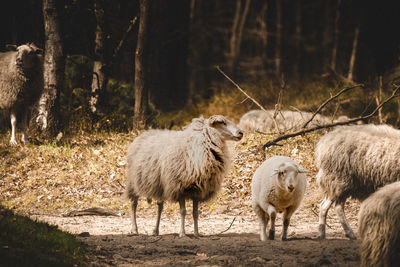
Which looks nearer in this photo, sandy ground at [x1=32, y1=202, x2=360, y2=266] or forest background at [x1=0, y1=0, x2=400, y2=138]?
sandy ground at [x1=32, y1=202, x2=360, y2=266]

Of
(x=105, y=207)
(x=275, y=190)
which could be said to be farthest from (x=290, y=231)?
(x=105, y=207)

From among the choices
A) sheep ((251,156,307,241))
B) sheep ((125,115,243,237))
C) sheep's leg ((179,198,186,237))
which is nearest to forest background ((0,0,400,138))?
sheep ((125,115,243,237))

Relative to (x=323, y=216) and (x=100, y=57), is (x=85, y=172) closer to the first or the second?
(x=100, y=57)

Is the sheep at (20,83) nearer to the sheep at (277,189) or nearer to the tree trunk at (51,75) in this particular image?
the tree trunk at (51,75)

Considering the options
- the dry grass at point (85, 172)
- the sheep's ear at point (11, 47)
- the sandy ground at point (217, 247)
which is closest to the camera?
the sandy ground at point (217, 247)

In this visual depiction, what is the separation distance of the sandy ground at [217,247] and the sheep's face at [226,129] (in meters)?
1.44

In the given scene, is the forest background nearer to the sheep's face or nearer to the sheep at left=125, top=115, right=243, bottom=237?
the sheep's face

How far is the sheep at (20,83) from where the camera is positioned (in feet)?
38.7

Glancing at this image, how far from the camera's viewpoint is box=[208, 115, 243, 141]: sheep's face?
7496mm

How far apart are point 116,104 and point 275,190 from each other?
8.91 m

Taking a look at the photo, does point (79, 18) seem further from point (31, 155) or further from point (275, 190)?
point (275, 190)

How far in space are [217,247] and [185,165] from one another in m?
1.63

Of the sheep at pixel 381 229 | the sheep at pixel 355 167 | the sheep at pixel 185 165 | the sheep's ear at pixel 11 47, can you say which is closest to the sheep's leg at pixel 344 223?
the sheep at pixel 355 167

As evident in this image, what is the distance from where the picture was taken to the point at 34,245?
510cm
